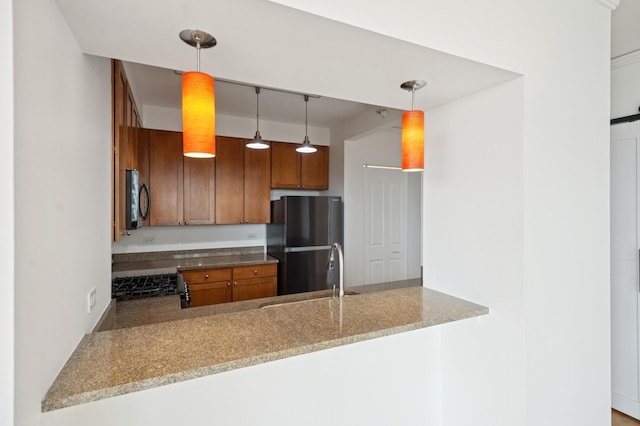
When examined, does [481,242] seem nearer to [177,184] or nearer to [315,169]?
[315,169]

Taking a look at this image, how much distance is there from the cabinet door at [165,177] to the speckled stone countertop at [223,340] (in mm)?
2500

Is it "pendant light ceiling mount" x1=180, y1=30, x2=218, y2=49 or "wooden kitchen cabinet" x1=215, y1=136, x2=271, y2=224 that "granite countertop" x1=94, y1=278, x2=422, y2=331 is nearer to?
"pendant light ceiling mount" x1=180, y1=30, x2=218, y2=49

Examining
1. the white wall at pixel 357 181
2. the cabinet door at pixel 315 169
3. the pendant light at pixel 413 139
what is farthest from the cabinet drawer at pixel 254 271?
the pendant light at pixel 413 139

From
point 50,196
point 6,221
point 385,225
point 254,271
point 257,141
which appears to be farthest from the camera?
point 385,225

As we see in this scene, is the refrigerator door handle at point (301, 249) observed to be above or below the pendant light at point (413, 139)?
below

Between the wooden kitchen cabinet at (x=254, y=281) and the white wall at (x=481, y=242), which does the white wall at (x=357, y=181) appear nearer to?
the wooden kitchen cabinet at (x=254, y=281)

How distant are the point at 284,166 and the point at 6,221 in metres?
3.53

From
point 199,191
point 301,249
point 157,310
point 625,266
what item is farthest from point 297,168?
point 625,266

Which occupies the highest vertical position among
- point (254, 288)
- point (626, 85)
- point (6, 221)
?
point (626, 85)

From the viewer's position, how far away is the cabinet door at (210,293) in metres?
3.34

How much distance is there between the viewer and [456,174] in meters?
1.71

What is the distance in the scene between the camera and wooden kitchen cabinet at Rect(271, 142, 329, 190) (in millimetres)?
4105

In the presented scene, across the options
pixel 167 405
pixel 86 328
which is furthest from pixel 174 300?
pixel 167 405

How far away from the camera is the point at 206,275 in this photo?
340 centimetres
